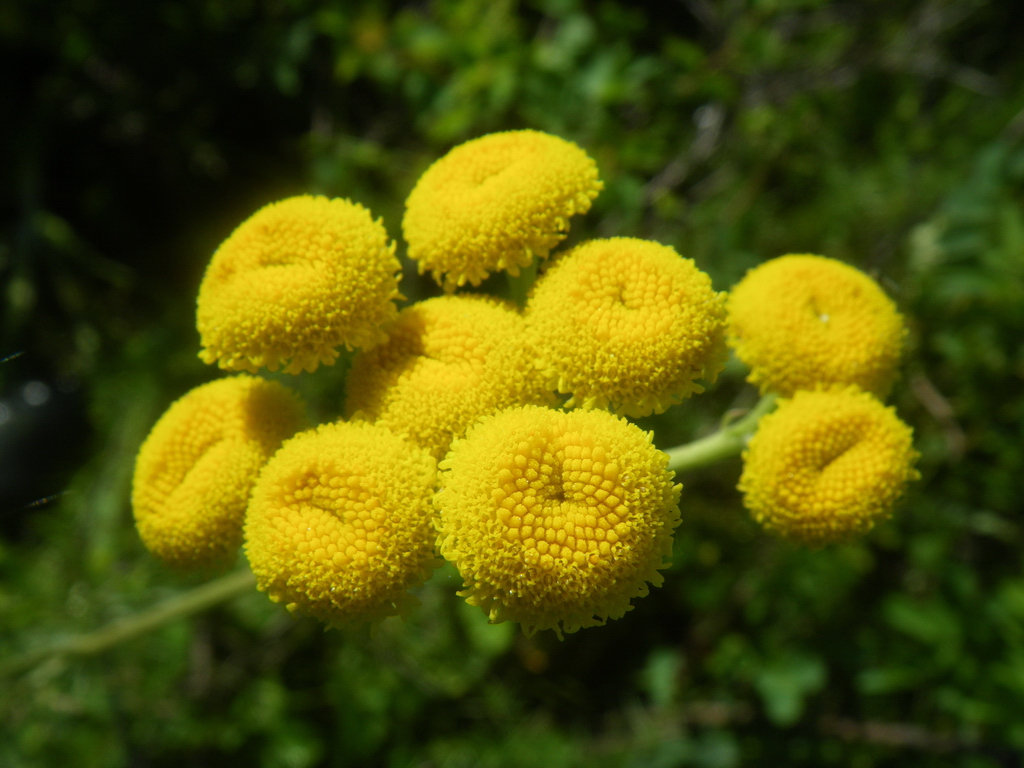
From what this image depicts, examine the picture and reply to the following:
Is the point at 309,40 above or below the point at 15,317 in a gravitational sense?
above

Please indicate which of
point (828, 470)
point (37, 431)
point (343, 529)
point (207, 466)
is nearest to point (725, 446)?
point (828, 470)

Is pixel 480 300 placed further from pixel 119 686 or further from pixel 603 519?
pixel 119 686

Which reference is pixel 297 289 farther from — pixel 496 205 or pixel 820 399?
pixel 820 399

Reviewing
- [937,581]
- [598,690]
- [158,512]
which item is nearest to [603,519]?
[158,512]

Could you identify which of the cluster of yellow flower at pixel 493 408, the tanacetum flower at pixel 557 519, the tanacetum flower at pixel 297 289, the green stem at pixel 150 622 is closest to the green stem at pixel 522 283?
the cluster of yellow flower at pixel 493 408

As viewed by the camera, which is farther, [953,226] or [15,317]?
[15,317]

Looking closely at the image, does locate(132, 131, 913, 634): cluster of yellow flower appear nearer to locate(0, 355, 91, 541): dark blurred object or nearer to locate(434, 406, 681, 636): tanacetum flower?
locate(434, 406, 681, 636): tanacetum flower

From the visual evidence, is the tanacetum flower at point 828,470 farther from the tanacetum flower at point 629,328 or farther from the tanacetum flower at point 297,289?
the tanacetum flower at point 297,289
